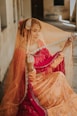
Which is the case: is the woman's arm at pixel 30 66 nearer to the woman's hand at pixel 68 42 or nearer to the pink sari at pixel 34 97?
the pink sari at pixel 34 97

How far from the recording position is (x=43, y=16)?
2195cm

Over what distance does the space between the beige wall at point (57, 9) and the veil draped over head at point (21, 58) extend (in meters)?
17.9

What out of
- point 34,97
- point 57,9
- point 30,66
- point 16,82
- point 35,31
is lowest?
point 57,9

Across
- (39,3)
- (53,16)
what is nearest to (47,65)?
(53,16)

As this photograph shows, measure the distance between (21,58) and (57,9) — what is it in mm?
18809

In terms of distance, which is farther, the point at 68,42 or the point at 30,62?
the point at 68,42

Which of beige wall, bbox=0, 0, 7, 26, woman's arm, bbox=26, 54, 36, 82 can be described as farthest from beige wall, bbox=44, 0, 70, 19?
woman's arm, bbox=26, 54, 36, 82

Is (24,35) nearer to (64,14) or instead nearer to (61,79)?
(61,79)

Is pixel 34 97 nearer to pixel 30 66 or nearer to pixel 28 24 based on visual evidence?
pixel 30 66

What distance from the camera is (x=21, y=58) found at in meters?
3.71

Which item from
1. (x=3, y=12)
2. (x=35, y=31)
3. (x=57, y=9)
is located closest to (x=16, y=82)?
(x=35, y=31)

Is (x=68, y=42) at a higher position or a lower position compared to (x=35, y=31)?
lower

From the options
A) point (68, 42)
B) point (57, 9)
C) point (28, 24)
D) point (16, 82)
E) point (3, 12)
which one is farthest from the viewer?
point (57, 9)

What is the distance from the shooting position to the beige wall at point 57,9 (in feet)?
70.9
